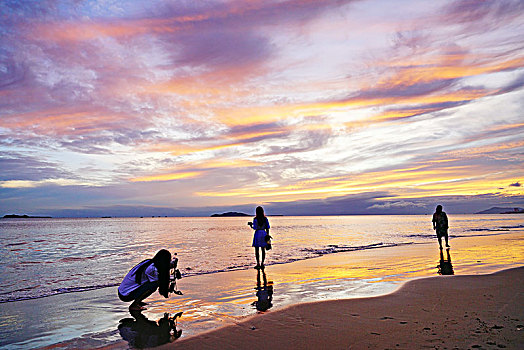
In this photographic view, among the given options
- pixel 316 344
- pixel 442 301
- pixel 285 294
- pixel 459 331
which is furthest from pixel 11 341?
pixel 442 301

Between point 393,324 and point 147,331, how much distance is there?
4.12 metres

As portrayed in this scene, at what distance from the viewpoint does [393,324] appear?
5512 millimetres

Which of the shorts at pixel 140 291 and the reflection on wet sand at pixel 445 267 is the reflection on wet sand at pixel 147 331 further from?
the reflection on wet sand at pixel 445 267

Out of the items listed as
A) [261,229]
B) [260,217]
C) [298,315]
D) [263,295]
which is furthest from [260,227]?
[298,315]

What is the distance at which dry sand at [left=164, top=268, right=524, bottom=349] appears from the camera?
471 cm

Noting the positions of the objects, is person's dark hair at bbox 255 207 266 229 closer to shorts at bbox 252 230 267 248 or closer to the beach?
shorts at bbox 252 230 267 248

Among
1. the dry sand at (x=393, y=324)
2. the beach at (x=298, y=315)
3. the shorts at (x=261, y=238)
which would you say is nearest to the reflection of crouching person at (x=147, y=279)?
the beach at (x=298, y=315)

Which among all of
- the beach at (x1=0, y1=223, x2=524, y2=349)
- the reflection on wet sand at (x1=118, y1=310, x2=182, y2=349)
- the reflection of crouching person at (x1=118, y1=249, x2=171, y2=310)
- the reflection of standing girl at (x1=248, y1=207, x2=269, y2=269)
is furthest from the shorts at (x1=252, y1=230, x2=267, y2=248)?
the reflection on wet sand at (x1=118, y1=310, x2=182, y2=349)

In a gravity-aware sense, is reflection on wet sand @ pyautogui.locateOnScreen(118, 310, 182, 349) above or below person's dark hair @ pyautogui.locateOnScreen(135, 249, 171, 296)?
below

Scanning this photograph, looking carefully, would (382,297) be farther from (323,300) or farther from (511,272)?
(511,272)

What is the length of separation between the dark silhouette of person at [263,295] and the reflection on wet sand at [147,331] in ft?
5.48

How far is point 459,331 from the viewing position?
16.3ft

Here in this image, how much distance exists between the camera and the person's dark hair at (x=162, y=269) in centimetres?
693

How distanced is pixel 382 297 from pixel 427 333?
253cm
